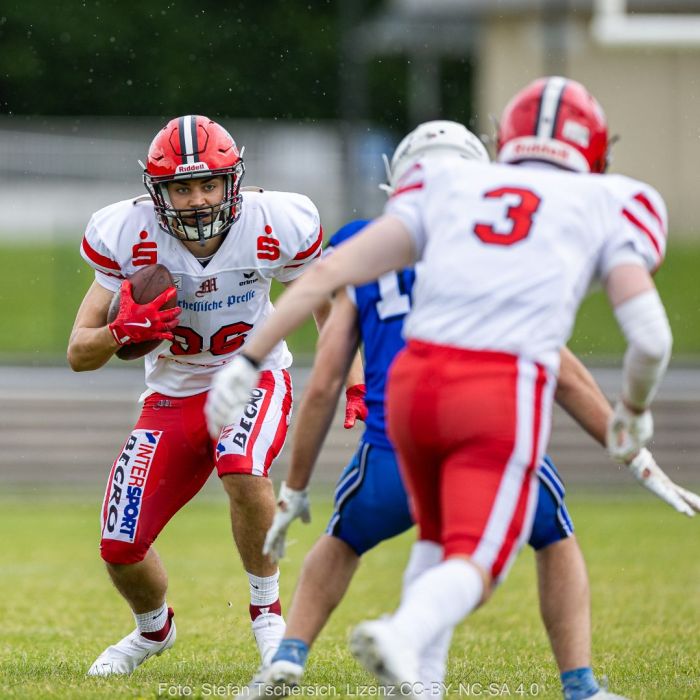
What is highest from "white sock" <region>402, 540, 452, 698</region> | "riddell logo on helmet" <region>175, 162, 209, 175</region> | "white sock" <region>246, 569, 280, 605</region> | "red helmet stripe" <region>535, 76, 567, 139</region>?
"red helmet stripe" <region>535, 76, 567, 139</region>

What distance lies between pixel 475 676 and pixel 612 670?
1.63 feet

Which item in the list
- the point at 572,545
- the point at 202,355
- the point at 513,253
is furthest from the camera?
the point at 202,355

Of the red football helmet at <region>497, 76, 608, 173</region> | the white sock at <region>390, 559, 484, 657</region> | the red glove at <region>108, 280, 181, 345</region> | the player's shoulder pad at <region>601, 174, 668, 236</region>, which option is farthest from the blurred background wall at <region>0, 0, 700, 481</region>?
the white sock at <region>390, 559, 484, 657</region>

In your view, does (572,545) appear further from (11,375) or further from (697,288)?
(697,288)

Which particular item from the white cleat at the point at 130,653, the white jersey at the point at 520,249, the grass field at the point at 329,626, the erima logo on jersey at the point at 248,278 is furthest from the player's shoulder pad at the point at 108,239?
the white jersey at the point at 520,249

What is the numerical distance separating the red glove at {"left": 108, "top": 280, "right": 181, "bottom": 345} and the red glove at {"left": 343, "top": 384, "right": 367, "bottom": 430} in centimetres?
63

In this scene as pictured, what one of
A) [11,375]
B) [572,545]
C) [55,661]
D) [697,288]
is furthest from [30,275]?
[572,545]

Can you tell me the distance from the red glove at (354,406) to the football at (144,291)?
0.65 m

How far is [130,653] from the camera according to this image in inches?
189

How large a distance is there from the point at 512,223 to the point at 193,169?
5.72ft

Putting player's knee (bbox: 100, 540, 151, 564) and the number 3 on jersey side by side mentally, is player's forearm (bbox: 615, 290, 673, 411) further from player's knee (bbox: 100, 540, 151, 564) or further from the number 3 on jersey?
player's knee (bbox: 100, 540, 151, 564)

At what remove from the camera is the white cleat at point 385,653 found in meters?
2.72

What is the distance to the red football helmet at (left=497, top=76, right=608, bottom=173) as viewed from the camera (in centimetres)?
319

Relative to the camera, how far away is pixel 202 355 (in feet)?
15.8
